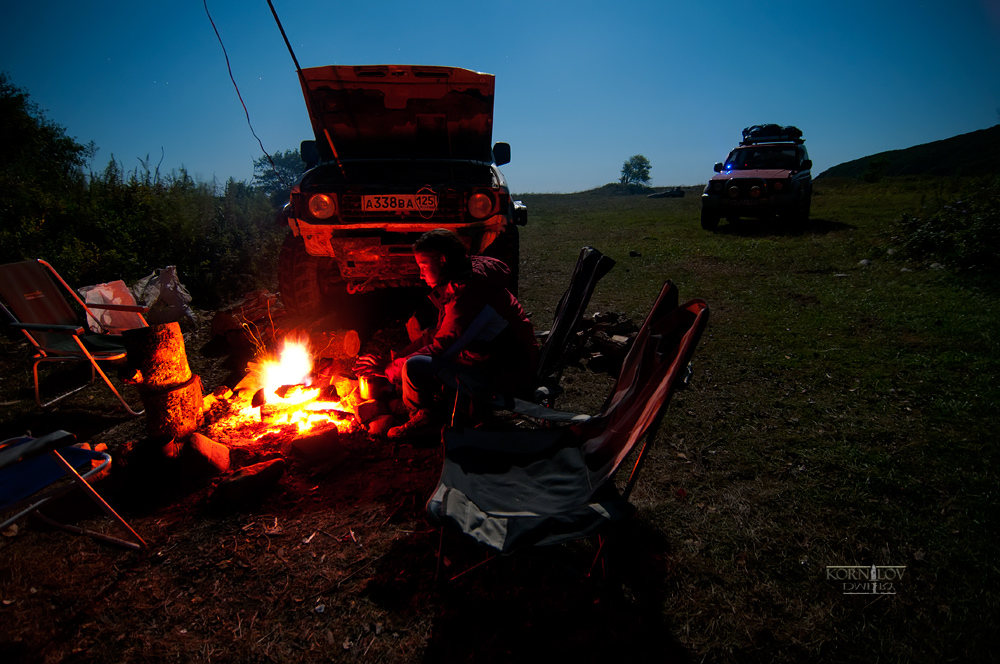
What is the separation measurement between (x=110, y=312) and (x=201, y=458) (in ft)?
10.5

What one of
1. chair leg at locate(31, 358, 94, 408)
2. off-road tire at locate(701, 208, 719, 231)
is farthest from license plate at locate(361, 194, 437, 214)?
off-road tire at locate(701, 208, 719, 231)

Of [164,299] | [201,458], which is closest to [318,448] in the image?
[201,458]

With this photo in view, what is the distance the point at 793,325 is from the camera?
5289mm

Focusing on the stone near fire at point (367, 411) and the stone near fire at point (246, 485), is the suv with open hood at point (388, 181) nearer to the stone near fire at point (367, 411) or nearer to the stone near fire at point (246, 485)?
the stone near fire at point (367, 411)

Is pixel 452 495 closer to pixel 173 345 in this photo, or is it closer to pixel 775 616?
pixel 775 616

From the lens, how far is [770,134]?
14219 millimetres

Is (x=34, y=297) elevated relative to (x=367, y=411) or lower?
elevated

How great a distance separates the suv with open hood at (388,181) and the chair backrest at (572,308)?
2.05 meters

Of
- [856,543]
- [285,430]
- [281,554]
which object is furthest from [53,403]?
[856,543]

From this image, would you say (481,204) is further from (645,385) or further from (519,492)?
(519,492)

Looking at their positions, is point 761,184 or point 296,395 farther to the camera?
point 761,184

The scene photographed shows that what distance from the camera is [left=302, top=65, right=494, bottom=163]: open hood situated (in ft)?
16.7

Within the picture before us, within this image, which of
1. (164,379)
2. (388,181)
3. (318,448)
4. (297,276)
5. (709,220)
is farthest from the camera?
(709,220)

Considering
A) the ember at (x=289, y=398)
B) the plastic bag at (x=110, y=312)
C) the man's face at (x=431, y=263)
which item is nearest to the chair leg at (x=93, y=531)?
the ember at (x=289, y=398)
